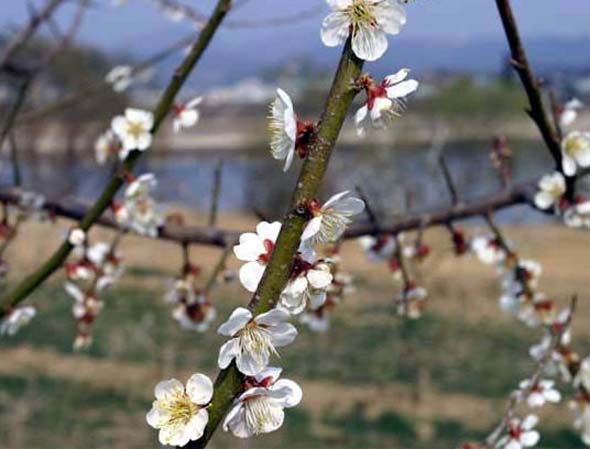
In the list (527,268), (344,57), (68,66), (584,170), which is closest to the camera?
(344,57)

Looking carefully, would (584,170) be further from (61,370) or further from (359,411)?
(61,370)

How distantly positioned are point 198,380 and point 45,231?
862 cm

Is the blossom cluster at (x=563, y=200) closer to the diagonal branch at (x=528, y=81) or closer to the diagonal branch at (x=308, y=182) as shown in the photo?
the diagonal branch at (x=528, y=81)

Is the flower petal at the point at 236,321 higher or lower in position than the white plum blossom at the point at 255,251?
lower

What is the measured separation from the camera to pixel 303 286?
1.48 feet

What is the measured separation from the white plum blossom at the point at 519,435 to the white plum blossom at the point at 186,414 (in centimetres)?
47

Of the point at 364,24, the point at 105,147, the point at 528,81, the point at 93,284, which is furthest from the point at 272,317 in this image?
the point at 105,147

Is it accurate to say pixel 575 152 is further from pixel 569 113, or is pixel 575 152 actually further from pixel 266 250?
pixel 266 250

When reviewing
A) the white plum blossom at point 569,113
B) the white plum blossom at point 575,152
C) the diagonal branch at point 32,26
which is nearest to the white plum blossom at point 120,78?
the diagonal branch at point 32,26

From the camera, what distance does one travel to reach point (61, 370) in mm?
7027

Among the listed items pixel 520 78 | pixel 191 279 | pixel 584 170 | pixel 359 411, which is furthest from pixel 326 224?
pixel 359 411

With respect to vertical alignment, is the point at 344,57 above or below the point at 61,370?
below

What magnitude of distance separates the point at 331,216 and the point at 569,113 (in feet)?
2.48

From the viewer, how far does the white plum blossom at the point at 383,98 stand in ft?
1.52
